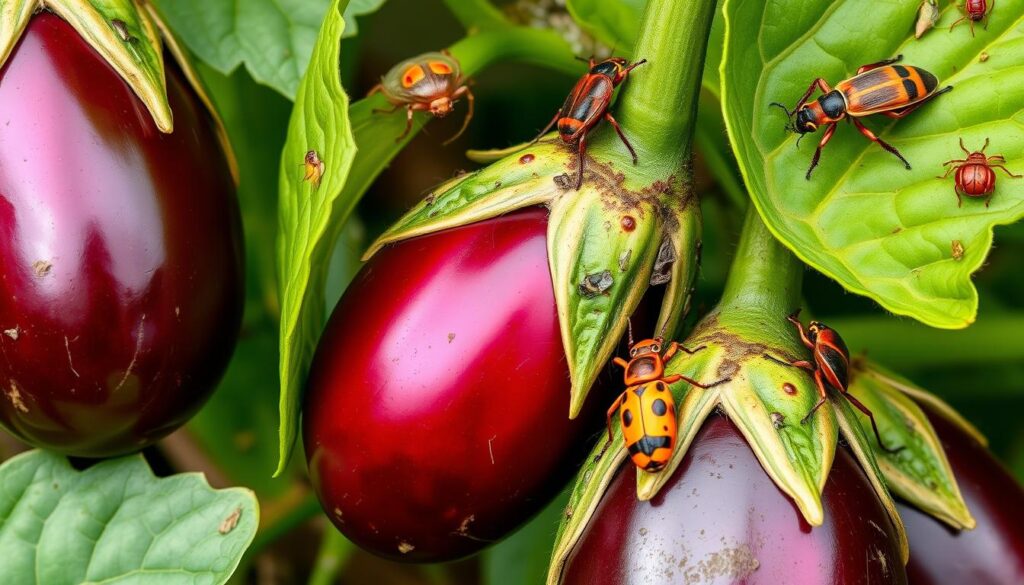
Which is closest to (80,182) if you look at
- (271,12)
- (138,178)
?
(138,178)

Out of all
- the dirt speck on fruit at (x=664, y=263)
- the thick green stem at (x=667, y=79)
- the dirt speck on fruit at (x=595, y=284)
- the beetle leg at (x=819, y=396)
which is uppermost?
the thick green stem at (x=667, y=79)

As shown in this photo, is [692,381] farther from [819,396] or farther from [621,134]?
[621,134]

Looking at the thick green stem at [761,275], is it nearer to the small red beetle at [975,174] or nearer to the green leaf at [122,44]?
the small red beetle at [975,174]

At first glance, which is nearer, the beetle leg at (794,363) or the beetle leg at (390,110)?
the beetle leg at (794,363)

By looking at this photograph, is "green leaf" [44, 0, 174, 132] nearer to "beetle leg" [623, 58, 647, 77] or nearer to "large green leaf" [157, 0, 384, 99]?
"large green leaf" [157, 0, 384, 99]

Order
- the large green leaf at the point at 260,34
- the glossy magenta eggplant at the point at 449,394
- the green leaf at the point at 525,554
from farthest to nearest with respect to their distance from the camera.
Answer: the green leaf at the point at 525,554 < the large green leaf at the point at 260,34 < the glossy magenta eggplant at the point at 449,394

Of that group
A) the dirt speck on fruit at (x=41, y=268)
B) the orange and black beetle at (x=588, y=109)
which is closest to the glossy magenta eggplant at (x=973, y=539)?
the orange and black beetle at (x=588, y=109)
